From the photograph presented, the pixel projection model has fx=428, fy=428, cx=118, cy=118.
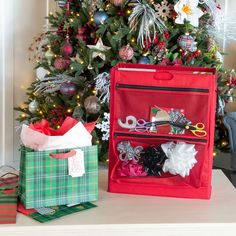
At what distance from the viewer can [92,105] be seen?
76.0 inches

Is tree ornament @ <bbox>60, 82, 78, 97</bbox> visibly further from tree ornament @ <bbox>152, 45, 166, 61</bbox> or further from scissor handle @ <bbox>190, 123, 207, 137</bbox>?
scissor handle @ <bbox>190, 123, 207, 137</bbox>

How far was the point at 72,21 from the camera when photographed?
2.06 meters

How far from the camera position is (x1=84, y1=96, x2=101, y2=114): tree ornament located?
193cm

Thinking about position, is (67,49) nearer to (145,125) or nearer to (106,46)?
(106,46)

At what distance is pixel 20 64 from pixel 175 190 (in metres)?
1.60

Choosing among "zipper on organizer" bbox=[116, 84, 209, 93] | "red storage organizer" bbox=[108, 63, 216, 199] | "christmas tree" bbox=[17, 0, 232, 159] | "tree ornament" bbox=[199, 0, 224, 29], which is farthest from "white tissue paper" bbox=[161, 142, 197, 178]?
"tree ornament" bbox=[199, 0, 224, 29]

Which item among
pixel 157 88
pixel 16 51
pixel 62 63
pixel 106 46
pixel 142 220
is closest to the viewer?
pixel 142 220

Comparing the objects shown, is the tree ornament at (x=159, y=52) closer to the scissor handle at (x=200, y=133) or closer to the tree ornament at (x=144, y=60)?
the tree ornament at (x=144, y=60)

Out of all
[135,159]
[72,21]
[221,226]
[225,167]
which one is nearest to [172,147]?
[135,159]

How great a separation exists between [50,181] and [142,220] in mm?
255

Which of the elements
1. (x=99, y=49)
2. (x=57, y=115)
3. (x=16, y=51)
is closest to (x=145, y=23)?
(x=99, y=49)

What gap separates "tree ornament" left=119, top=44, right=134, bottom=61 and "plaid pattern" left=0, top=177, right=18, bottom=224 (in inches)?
32.0

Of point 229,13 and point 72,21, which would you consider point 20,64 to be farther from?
point 229,13

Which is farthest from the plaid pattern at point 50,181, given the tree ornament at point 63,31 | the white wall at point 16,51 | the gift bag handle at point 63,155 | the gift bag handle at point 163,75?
the white wall at point 16,51
